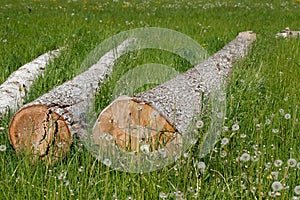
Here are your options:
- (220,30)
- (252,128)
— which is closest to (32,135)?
(252,128)

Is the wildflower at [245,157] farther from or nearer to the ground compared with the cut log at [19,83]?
farther from the ground

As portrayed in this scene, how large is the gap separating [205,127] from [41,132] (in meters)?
1.44

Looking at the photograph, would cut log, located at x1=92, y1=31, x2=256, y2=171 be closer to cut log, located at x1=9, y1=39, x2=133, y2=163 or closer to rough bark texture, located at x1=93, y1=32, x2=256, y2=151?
rough bark texture, located at x1=93, y1=32, x2=256, y2=151

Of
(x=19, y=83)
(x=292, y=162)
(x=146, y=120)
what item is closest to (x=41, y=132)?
(x=146, y=120)

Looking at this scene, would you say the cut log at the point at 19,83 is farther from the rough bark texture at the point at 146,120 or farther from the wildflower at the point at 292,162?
the wildflower at the point at 292,162

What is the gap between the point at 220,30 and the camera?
36.3 feet

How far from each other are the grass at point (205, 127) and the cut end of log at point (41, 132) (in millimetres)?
98

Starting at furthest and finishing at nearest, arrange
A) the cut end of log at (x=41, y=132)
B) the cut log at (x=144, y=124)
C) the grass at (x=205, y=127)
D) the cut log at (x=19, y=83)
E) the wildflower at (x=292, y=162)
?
the cut log at (x=19, y=83)
the cut end of log at (x=41, y=132)
the cut log at (x=144, y=124)
the grass at (x=205, y=127)
the wildflower at (x=292, y=162)

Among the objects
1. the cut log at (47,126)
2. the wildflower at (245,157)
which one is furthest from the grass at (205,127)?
the cut log at (47,126)

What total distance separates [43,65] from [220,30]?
503 centimetres

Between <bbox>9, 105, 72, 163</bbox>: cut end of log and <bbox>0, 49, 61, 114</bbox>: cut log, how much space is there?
73 centimetres

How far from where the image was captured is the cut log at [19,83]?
17.6ft

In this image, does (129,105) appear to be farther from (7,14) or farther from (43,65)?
(7,14)

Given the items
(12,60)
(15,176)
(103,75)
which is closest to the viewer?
(15,176)
